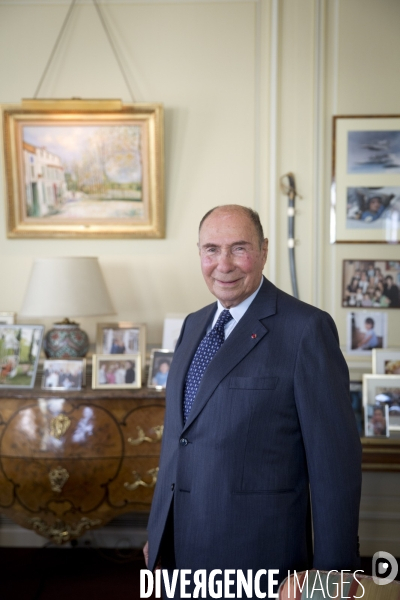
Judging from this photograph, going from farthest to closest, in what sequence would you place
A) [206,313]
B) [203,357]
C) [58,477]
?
1. [58,477]
2. [206,313]
3. [203,357]

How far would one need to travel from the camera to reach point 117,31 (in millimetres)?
3531

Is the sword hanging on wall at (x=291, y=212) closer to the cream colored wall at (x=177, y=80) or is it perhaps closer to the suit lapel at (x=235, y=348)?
the cream colored wall at (x=177, y=80)

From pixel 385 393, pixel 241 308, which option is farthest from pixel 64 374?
pixel 385 393

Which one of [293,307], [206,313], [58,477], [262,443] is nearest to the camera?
[262,443]

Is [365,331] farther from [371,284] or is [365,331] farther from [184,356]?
[184,356]

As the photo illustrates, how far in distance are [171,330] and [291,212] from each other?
3.14ft

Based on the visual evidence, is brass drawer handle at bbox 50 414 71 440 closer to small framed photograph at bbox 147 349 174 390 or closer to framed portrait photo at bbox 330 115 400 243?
small framed photograph at bbox 147 349 174 390

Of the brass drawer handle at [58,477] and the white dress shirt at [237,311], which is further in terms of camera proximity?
the brass drawer handle at [58,477]

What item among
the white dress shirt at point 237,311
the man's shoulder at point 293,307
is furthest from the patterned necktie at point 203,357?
the man's shoulder at point 293,307

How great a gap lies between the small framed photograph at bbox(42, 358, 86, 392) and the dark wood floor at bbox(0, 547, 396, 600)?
1.08 m

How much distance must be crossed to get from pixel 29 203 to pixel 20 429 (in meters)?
1.32

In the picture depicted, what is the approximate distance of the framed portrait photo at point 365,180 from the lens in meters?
3.49

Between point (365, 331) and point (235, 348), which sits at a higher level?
point (235, 348)

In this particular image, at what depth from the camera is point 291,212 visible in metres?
3.52
